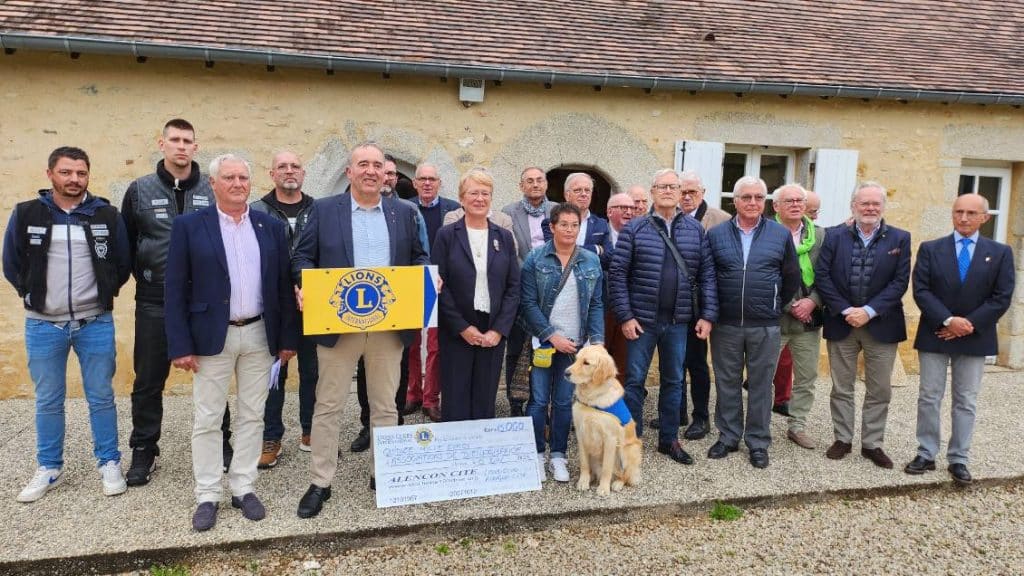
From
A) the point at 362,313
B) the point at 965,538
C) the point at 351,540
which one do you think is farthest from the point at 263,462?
the point at 965,538

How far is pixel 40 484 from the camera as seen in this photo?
3.79 metres

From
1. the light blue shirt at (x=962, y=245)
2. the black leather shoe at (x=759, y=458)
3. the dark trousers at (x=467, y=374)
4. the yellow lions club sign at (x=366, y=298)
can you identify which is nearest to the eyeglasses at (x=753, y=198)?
the light blue shirt at (x=962, y=245)

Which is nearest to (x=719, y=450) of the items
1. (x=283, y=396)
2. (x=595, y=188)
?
(x=283, y=396)

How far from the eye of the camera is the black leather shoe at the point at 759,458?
4445 mm

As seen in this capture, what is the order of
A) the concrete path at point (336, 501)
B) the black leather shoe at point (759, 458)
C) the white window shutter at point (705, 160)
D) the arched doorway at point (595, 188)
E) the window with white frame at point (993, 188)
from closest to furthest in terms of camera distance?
the concrete path at point (336, 501) < the black leather shoe at point (759, 458) < the white window shutter at point (705, 160) < the window with white frame at point (993, 188) < the arched doorway at point (595, 188)

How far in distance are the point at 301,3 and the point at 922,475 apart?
7091mm

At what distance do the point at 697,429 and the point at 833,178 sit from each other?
3717 mm

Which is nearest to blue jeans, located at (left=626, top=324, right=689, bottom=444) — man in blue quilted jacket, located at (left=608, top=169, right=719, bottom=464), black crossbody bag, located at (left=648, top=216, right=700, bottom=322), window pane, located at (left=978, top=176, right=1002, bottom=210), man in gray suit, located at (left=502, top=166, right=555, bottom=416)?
man in blue quilted jacket, located at (left=608, top=169, right=719, bottom=464)

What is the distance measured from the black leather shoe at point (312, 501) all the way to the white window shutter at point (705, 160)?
4981 millimetres

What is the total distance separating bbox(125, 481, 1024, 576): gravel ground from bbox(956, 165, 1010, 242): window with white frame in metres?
5.10

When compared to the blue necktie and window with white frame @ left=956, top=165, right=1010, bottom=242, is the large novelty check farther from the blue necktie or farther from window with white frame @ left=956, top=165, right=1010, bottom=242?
window with white frame @ left=956, top=165, right=1010, bottom=242

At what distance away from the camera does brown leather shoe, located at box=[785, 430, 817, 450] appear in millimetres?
4855

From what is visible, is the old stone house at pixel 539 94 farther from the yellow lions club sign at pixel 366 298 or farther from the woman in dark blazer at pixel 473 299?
the yellow lions club sign at pixel 366 298

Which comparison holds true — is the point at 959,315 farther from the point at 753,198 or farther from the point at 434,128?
the point at 434,128
